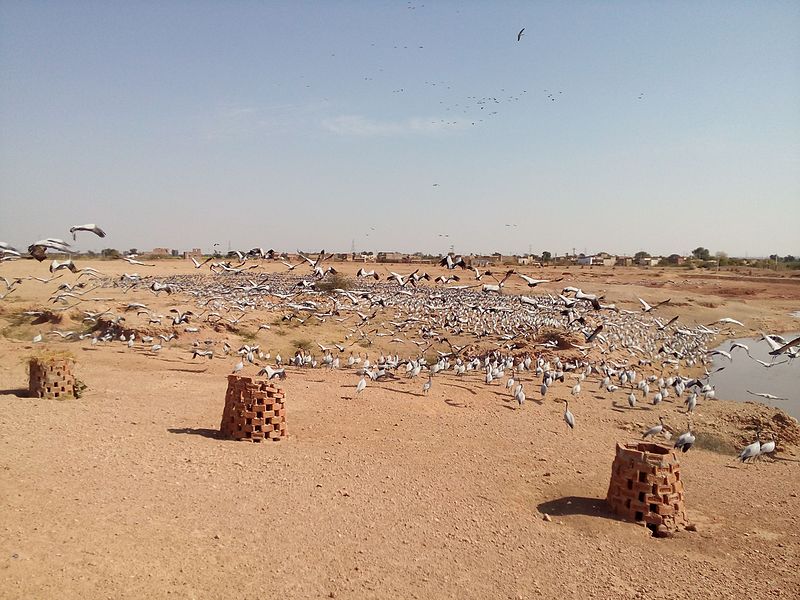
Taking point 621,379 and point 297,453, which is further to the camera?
point 621,379

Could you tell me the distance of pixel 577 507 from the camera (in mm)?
7695

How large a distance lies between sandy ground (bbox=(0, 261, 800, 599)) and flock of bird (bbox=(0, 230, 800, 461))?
129 cm

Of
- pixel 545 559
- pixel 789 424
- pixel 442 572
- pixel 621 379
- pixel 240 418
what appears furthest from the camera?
pixel 621 379

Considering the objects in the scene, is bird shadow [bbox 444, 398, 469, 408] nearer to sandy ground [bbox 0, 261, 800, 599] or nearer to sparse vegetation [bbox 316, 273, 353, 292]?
sandy ground [bbox 0, 261, 800, 599]

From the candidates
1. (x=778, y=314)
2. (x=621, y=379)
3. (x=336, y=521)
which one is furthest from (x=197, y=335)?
(x=778, y=314)

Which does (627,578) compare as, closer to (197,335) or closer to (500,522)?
Answer: (500,522)

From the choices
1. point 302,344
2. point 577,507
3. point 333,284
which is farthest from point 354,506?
point 333,284

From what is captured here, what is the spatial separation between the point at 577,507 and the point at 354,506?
2.99 metres

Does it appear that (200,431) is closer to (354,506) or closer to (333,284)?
(354,506)

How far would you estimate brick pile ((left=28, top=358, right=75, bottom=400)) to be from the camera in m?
10.5

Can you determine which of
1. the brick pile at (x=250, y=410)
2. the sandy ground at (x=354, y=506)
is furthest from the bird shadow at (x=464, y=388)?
the brick pile at (x=250, y=410)

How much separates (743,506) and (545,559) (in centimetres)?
396

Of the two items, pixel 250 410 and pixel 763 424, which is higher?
pixel 250 410

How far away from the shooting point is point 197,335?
20.3 m
